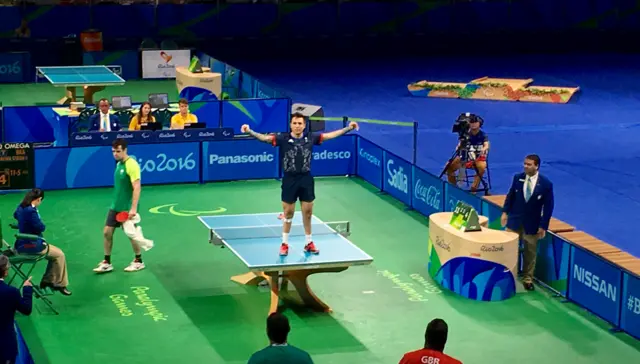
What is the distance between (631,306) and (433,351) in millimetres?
6362

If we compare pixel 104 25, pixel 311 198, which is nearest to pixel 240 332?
pixel 311 198

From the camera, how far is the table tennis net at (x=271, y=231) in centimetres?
1677

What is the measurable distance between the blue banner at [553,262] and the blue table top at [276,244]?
2923mm

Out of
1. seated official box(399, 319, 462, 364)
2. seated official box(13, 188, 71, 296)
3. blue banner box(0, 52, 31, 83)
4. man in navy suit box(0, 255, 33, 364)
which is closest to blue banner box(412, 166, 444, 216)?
seated official box(13, 188, 71, 296)

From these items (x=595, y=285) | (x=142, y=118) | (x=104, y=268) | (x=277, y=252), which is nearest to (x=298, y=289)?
(x=277, y=252)

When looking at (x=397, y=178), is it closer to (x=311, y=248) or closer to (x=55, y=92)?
(x=311, y=248)

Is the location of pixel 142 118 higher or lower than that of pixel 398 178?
higher

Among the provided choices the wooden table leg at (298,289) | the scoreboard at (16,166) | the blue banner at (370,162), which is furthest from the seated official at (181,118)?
the wooden table leg at (298,289)

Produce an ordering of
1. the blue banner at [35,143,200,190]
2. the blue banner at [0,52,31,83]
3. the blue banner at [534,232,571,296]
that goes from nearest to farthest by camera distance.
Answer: the blue banner at [534,232,571,296] → the blue banner at [35,143,200,190] → the blue banner at [0,52,31,83]

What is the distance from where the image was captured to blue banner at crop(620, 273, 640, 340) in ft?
48.8

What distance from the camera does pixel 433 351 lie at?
9586 mm

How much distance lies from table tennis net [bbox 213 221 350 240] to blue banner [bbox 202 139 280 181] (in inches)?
262

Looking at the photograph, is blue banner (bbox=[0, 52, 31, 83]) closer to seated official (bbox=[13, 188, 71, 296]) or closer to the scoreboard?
the scoreboard

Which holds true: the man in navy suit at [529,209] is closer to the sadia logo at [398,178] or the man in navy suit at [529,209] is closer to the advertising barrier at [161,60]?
the sadia logo at [398,178]
